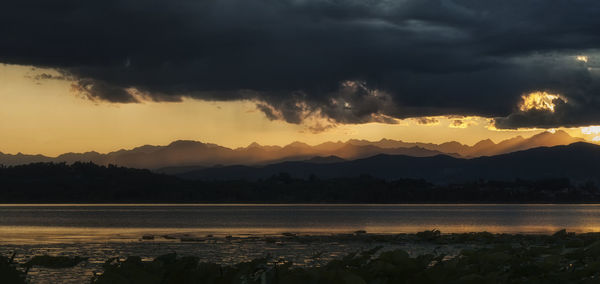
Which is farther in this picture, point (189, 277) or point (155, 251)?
point (155, 251)

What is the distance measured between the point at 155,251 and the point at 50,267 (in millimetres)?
16936

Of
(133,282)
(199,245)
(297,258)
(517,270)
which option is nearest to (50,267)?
(297,258)

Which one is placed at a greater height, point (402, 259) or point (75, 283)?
point (402, 259)

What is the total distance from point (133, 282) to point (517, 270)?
12.1m

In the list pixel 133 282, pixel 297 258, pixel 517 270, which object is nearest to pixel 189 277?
pixel 133 282

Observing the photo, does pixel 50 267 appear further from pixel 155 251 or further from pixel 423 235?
pixel 423 235

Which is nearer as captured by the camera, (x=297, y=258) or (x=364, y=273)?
(x=364, y=273)

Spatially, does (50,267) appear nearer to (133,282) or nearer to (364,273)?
(364,273)

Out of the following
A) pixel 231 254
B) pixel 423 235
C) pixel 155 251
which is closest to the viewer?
pixel 231 254

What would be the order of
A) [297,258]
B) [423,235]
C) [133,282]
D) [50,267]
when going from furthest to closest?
[423,235]
[297,258]
[50,267]
[133,282]

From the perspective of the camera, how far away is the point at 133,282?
522 centimetres

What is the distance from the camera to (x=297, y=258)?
45.9m

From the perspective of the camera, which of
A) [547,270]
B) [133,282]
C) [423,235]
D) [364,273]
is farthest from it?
[423,235]

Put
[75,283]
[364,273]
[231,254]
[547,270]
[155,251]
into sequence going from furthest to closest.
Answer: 1. [155,251]
2. [231,254]
3. [75,283]
4. [547,270]
5. [364,273]
